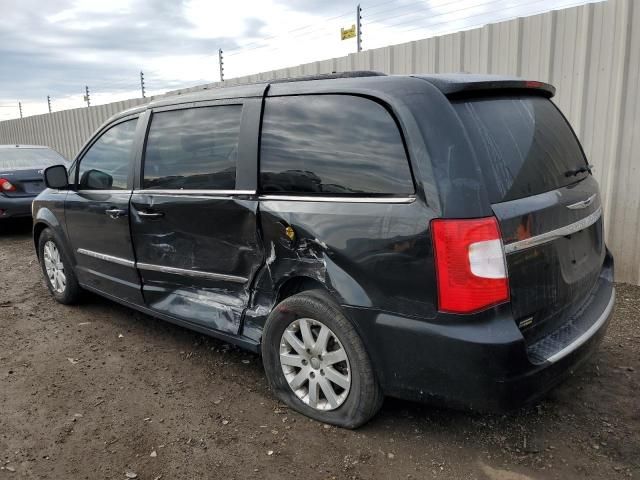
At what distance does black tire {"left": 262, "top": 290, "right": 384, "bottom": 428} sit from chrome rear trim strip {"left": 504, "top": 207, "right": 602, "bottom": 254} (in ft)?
2.75

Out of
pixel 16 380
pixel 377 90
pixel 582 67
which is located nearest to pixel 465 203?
pixel 377 90

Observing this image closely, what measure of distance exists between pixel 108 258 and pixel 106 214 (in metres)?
0.37

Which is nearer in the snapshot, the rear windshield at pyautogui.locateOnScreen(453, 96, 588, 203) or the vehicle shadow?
the rear windshield at pyautogui.locateOnScreen(453, 96, 588, 203)

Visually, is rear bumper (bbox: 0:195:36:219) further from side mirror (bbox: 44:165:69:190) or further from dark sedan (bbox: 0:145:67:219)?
side mirror (bbox: 44:165:69:190)

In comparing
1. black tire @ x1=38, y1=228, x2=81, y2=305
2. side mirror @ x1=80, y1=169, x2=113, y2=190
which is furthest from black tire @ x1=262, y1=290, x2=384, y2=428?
black tire @ x1=38, y1=228, x2=81, y2=305

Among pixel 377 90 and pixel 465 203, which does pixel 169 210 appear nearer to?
pixel 377 90

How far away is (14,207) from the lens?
8398 millimetres

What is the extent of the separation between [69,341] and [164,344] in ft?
2.70

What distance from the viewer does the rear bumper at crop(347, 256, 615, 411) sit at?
2.22 meters

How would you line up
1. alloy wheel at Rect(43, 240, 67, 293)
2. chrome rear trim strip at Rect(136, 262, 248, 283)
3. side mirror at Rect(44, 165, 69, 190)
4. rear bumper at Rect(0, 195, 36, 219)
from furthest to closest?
rear bumper at Rect(0, 195, 36, 219)
alloy wheel at Rect(43, 240, 67, 293)
side mirror at Rect(44, 165, 69, 190)
chrome rear trim strip at Rect(136, 262, 248, 283)

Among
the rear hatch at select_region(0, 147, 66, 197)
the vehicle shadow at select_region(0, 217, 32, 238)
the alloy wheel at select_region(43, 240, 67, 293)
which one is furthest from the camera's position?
the vehicle shadow at select_region(0, 217, 32, 238)

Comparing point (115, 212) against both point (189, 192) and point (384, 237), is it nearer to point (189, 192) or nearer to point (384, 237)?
point (189, 192)

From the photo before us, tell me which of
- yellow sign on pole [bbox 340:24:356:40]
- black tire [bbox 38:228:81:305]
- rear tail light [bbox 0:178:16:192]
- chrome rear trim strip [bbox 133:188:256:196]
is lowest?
black tire [bbox 38:228:81:305]

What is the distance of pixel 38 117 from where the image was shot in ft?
52.4
